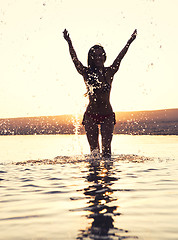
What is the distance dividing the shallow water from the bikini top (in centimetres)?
153

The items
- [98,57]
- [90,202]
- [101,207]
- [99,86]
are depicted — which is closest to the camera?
[101,207]

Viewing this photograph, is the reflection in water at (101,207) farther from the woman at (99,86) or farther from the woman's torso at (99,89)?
the woman's torso at (99,89)

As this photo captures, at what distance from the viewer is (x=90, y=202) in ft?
15.9

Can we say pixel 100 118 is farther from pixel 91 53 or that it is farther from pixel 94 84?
pixel 91 53

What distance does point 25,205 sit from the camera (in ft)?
15.9

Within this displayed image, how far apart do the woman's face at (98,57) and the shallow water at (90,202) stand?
2024 mm

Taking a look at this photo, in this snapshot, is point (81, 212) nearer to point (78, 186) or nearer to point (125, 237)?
point (125, 237)

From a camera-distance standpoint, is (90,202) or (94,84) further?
(94,84)

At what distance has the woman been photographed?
8.65 m

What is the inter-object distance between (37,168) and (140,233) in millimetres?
5028

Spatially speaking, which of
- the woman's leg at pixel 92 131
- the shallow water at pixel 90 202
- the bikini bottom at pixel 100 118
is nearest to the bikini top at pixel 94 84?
the bikini bottom at pixel 100 118

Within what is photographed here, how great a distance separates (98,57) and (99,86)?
0.57 m

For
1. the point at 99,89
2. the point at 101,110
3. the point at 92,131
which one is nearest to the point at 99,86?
the point at 99,89

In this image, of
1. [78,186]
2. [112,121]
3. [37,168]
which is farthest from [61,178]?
[112,121]
